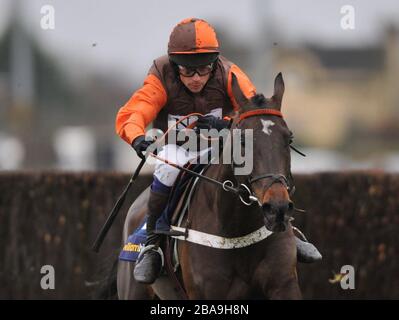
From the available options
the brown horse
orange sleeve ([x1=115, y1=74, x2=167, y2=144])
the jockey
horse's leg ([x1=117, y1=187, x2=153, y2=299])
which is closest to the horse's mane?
the brown horse

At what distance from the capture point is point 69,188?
33.1 ft

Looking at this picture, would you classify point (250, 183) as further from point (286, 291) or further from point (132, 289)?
point (132, 289)

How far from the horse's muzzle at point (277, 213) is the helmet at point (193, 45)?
1.50m

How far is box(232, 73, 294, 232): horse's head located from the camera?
5.51m

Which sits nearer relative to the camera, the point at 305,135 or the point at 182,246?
the point at 182,246

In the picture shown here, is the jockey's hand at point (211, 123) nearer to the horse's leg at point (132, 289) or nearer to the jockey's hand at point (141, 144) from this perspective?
the jockey's hand at point (141, 144)

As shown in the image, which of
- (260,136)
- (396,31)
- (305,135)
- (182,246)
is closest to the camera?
(260,136)

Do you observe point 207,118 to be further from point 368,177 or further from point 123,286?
point 368,177

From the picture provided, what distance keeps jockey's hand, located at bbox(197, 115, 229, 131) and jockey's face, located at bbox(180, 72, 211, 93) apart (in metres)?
0.21

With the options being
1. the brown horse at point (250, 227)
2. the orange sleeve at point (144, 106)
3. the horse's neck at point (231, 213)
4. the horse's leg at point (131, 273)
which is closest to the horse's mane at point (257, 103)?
the brown horse at point (250, 227)

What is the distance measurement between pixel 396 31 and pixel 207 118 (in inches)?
2162

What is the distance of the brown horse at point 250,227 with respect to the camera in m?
5.70

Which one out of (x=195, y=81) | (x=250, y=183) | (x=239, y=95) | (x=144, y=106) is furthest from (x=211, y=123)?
(x=250, y=183)
